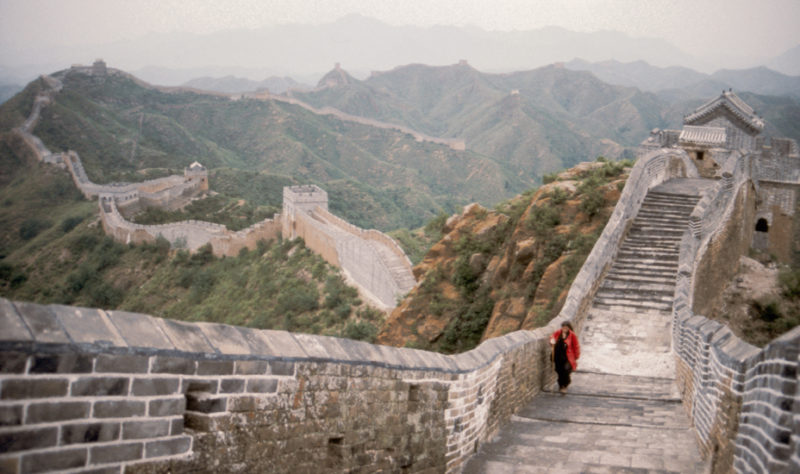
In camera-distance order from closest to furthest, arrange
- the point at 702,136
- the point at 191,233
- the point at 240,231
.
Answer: the point at 702,136
the point at 240,231
the point at 191,233

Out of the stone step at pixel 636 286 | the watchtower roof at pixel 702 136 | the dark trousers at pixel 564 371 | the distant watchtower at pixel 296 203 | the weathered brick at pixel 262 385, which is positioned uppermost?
the watchtower roof at pixel 702 136

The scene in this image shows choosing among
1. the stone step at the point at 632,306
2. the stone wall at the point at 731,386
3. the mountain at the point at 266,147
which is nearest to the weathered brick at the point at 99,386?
the stone wall at the point at 731,386

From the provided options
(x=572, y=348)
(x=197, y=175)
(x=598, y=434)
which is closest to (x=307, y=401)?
(x=598, y=434)

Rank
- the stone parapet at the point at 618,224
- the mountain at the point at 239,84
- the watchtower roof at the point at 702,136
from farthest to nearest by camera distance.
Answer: the mountain at the point at 239,84, the watchtower roof at the point at 702,136, the stone parapet at the point at 618,224

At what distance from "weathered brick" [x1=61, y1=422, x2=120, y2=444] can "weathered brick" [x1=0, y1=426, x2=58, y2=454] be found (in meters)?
0.04

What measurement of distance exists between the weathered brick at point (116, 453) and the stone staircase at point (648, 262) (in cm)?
936

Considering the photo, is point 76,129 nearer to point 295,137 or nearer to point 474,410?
point 295,137

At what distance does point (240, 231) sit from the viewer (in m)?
42.4

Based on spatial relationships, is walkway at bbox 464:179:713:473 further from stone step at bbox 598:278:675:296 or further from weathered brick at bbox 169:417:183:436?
weathered brick at bbox 169:417:183:436

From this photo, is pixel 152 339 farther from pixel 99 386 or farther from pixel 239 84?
pixel 239 84

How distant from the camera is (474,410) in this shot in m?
5.95

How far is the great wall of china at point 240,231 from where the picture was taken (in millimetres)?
27984

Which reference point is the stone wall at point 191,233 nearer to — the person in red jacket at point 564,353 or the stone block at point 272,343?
the person in red jacket at point 564,353

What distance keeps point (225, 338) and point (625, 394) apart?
6.10 meters
